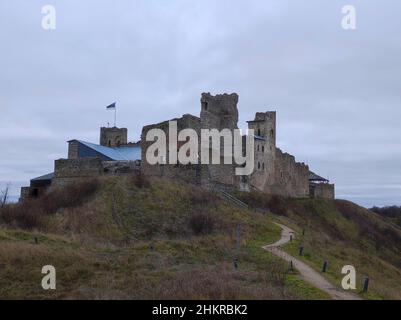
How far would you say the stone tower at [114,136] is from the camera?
217 ft

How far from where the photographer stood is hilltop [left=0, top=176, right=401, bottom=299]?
1798cm

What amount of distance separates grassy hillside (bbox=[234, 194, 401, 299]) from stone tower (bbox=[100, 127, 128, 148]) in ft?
77.3

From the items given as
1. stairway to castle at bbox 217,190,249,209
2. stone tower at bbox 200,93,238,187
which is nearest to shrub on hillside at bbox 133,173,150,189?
stairway to castle at bbox 217,190,249,209

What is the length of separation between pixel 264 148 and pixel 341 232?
1417 cm

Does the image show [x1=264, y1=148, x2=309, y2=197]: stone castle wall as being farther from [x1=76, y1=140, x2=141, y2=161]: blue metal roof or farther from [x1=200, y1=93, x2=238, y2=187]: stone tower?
[x1=76, y1=140, x2=141, y2=161]: blue metal roof

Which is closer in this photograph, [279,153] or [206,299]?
[206,299]

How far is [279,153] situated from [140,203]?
33118 mm

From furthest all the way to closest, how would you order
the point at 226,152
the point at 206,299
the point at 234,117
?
the point at 234,117 < the point at 226,152 < the point at 206,299

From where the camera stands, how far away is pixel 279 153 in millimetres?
66500

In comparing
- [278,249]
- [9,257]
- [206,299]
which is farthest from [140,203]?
[206,299]

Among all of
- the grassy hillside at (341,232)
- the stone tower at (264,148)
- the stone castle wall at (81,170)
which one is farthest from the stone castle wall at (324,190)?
the stone castle wall at (81,170)

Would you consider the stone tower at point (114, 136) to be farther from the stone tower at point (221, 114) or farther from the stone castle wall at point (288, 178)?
the stone castle wall at point (288, 178)
